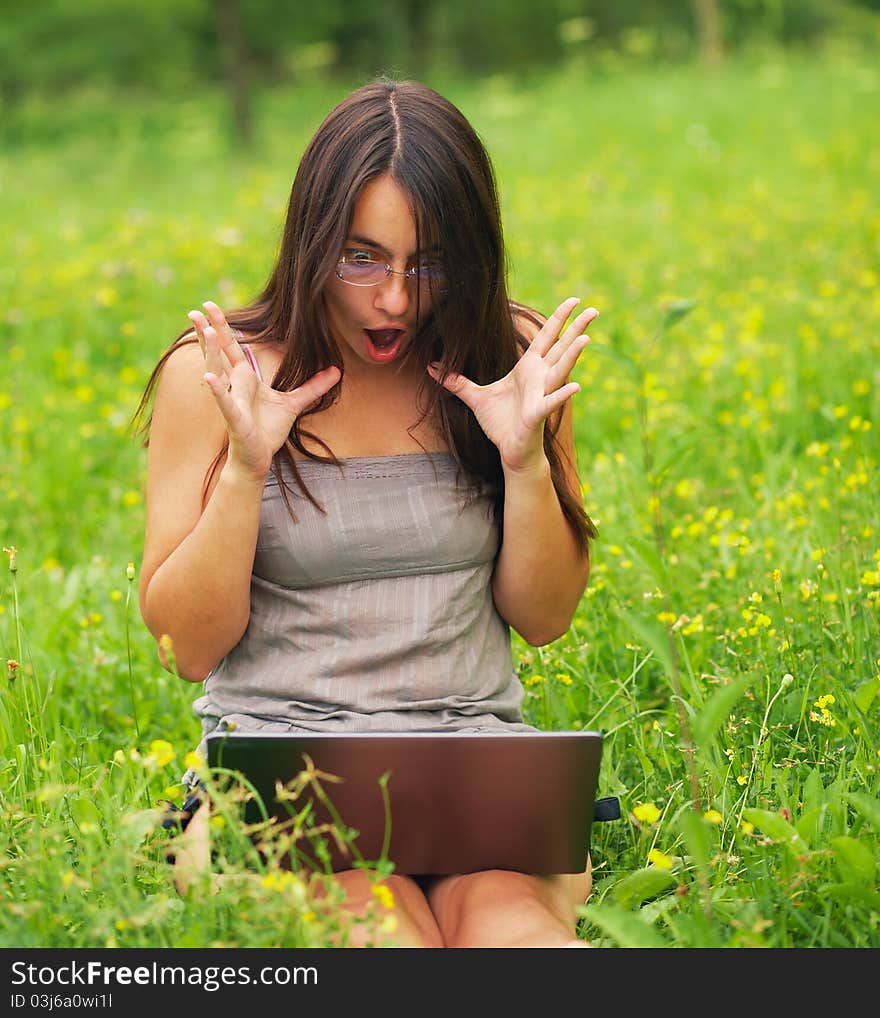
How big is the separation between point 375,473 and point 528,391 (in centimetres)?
29

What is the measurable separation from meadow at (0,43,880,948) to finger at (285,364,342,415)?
1.47 feet

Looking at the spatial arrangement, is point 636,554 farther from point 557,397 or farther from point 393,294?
point 393,294

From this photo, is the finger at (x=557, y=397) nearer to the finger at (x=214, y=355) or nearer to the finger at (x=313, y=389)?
the finger at (x=313, y=389)

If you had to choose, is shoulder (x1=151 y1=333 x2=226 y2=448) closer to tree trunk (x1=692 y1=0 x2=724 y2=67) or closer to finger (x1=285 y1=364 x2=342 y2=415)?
finger (x1=285 y1=364 x2=342 y2=415)

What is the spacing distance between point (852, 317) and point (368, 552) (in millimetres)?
3285

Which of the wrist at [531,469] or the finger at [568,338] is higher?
the finger at [568,338]

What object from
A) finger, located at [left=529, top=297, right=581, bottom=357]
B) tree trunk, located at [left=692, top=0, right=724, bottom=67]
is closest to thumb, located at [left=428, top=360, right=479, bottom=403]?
finger, located at [left=529, top=297, right=581, bottom=357]

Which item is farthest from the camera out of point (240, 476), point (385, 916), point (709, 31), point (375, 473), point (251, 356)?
point (709, 31)

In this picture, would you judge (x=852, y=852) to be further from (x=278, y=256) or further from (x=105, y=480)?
(x=105, y=480)

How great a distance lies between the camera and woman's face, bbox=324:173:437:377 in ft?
6.48

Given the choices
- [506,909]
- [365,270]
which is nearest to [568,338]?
[365,270]

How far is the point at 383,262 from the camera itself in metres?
2.00

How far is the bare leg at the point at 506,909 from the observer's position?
5.83ft

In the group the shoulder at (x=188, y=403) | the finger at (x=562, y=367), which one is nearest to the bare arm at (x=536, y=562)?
the finger at (x=562, y=367)
